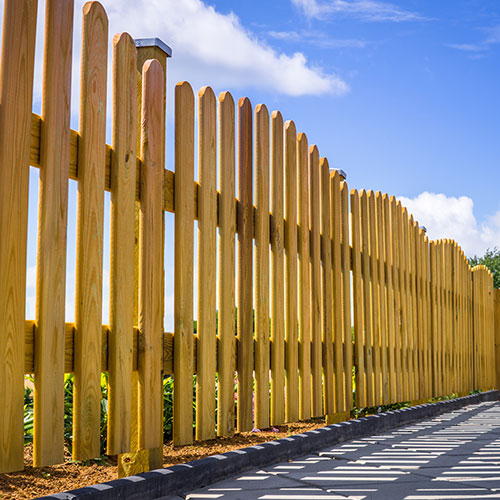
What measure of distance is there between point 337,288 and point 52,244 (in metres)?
3.36

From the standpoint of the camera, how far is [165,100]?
375cm

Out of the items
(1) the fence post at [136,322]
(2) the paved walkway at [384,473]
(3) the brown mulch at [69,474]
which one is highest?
(1) the fence post at [136,322]

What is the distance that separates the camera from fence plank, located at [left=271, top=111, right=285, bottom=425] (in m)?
4.66

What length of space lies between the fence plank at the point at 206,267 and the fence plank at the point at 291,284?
1015 mm

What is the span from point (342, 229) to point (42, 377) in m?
3.76

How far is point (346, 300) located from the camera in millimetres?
6008

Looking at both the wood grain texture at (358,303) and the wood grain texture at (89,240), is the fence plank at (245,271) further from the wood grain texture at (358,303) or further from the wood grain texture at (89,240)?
the wood grain texture at (358,303)

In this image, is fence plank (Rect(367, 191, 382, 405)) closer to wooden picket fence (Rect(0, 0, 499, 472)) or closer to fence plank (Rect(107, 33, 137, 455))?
wooden picket fence (Rect(0, 0, 499, 472))

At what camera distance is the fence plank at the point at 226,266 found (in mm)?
4039

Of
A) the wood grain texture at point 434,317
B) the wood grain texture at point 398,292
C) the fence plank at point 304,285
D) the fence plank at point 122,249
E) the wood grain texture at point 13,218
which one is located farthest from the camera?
the wood grain texture at point 434,317

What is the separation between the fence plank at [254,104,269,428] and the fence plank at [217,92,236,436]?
1.09ft

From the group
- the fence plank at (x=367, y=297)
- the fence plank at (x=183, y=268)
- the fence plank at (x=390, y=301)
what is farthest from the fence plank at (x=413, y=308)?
the fence plank at (x=183, y=268)

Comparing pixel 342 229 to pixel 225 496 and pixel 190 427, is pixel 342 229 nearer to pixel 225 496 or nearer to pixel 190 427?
pixel 190 427

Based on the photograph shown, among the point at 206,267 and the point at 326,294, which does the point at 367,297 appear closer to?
the point at 326,294
